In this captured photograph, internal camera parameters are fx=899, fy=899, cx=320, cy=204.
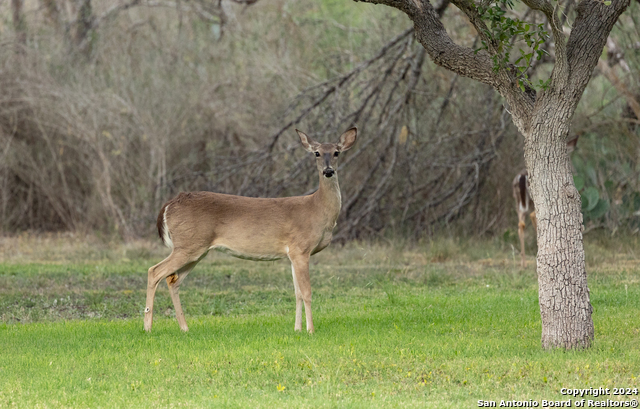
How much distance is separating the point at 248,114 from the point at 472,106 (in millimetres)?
4365

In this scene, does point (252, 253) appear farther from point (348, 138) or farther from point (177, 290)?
point (348, 138)

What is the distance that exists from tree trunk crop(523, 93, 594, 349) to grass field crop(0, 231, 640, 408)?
0.71 ft

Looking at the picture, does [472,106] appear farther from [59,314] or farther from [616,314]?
[59,314]

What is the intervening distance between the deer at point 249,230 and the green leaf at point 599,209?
7335 millimetres

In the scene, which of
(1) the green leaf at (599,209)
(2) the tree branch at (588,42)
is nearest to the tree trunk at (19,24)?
(1) the green leaf at (599,209)

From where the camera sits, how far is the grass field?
546 centimetres

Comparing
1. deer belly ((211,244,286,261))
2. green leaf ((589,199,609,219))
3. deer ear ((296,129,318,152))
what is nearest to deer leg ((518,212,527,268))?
green leaf ((589,199,609,219))

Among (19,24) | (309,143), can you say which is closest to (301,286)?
(309,143)

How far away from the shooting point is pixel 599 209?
14156mm

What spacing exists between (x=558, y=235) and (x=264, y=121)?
10.9 m

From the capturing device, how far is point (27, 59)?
56.2ft

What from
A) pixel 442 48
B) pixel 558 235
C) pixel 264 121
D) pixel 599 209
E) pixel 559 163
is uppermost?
pixel 442 48

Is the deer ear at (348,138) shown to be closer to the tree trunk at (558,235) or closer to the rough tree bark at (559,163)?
the rough tree bark at (559,163)

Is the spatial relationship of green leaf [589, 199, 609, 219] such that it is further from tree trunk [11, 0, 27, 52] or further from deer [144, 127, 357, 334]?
tree trunk [11, 0, 27, 52]
